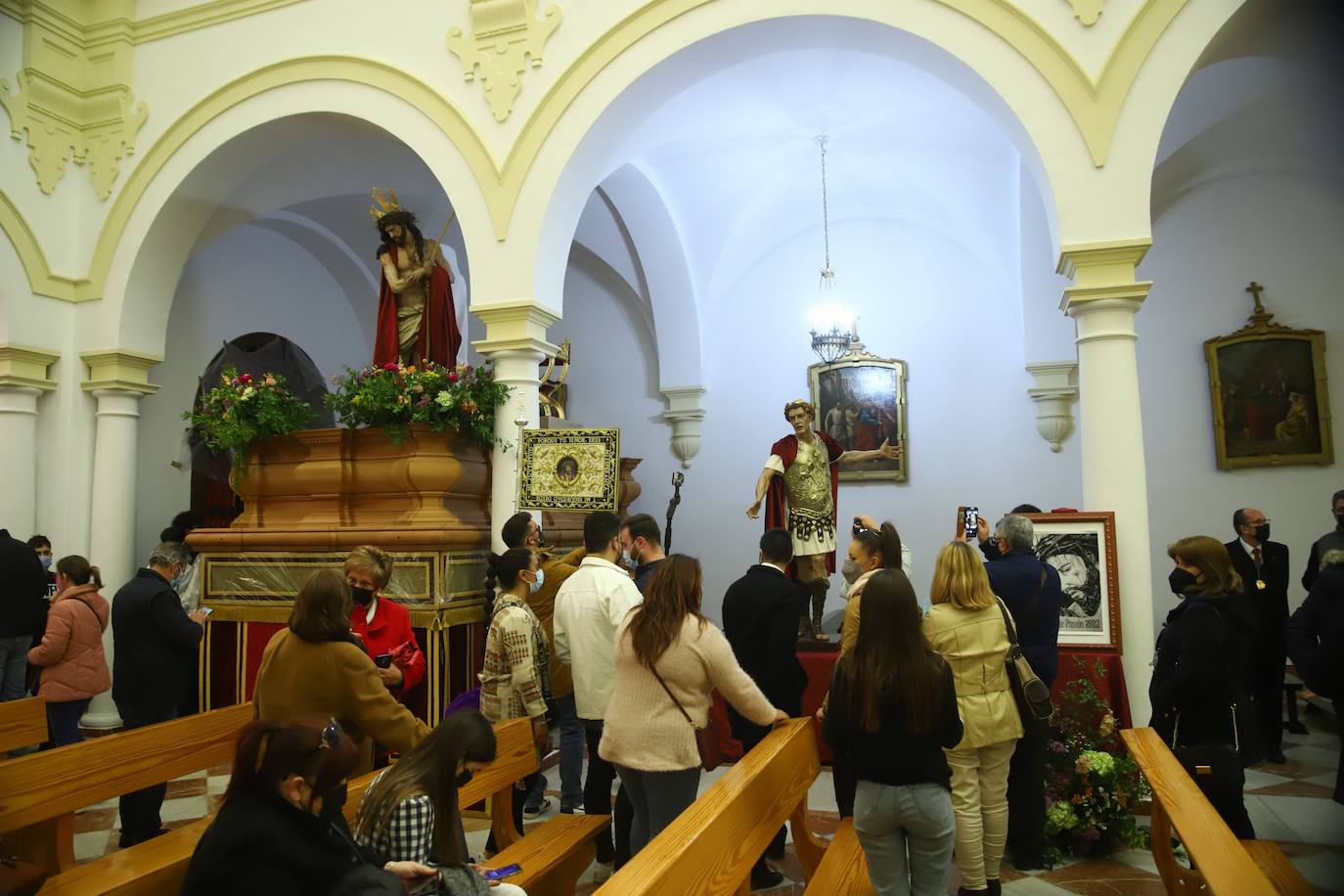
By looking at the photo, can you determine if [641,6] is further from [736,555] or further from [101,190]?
[736,555]

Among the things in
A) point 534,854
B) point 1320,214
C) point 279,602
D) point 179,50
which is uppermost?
point 179,50

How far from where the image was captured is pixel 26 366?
811 cm

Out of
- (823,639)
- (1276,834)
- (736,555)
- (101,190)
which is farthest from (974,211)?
(101,190)

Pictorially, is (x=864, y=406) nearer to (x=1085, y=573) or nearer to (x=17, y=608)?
(x=1085, y=573)

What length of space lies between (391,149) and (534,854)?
7.22m

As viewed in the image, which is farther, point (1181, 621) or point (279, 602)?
point (279, 602)

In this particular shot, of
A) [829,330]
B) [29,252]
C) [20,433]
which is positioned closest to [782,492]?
[829,330]

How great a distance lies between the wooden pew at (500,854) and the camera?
2746mm

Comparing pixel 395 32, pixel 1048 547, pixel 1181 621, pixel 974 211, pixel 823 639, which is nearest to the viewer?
pixel 1181 621

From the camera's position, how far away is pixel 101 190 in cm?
851

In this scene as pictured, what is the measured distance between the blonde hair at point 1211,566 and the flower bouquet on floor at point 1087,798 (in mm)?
1020

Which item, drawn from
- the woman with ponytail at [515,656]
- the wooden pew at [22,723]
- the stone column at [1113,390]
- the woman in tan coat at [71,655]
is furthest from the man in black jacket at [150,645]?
the stone column at [1113,390]

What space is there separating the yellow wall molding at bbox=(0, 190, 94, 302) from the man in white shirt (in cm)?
677

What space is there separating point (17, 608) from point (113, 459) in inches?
102
